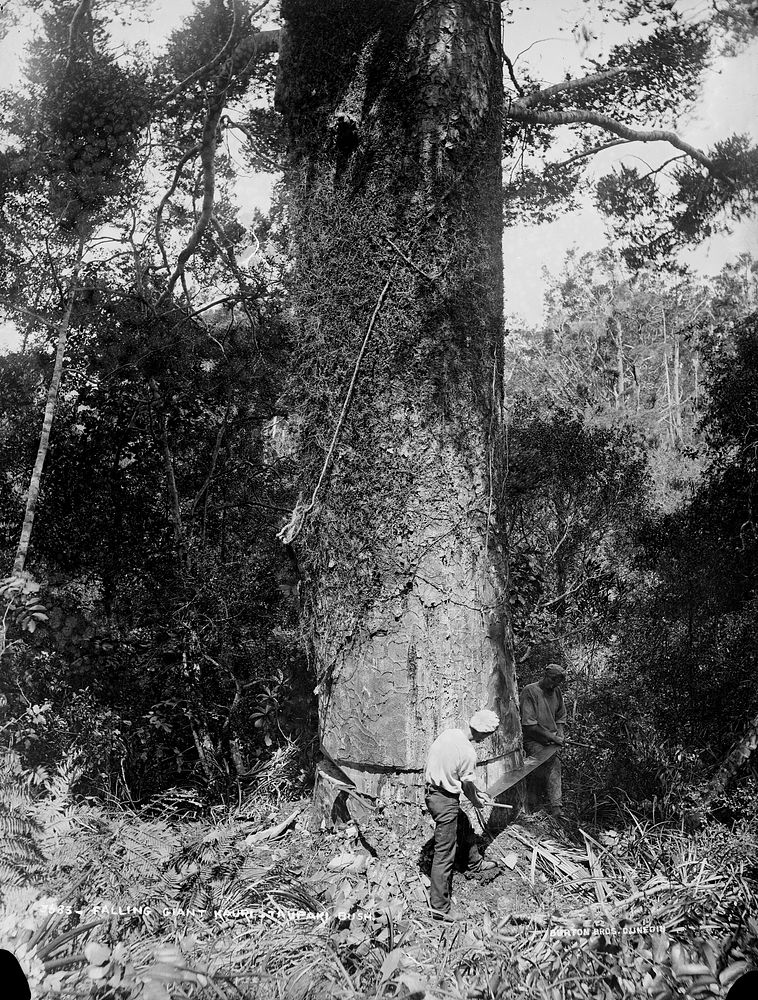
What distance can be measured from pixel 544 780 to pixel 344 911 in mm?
2813

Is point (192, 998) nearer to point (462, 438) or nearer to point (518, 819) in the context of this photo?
point (518, 819)

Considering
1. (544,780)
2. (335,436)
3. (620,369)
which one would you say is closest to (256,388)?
(335,436)

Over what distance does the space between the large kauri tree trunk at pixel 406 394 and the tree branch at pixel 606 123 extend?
5.68ft

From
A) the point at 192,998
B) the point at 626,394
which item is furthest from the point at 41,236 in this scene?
the point at 626,394

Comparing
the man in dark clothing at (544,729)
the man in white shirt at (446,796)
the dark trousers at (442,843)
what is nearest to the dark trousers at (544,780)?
the man in dark clothing at (544,729)

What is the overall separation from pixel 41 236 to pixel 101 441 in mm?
1650

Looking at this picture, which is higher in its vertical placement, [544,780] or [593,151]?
[593,151]

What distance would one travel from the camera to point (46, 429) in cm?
586

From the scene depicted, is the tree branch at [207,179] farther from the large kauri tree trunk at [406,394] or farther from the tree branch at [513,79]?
→ the tree branch at [513,79]

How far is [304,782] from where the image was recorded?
585 cm

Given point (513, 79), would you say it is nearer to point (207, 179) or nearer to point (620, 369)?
point (207, 179)

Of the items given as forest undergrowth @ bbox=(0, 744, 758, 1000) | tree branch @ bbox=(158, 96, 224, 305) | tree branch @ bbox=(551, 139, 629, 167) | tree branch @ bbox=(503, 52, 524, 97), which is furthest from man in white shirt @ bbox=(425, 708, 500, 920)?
tree branch @ bbox=(551, 139, 629, 167)

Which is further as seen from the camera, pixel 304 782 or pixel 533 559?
pixel 533 559

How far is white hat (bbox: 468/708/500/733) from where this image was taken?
14.2 feet
